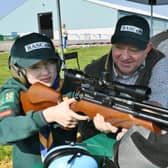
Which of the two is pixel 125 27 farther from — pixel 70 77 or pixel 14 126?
pixel 14 126

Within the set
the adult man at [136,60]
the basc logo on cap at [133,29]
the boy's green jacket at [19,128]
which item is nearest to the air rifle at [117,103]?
the boy's green jacket at [19,128]

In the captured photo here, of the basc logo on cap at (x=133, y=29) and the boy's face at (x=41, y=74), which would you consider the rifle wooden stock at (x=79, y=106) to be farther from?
the basc logo on cap at (x=133, y=29)

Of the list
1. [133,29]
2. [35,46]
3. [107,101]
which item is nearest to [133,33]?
[133,29]

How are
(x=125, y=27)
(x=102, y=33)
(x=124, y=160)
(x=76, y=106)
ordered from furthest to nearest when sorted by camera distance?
(x=102, y=33) → (x=125, y=27) → (x=76, y=106) → (x=124, y=160)

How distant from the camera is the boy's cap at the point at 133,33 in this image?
2.16 meters

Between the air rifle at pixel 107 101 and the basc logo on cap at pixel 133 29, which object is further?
the basc logo on cap at pixel 133 29

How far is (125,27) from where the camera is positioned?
7.37 feet

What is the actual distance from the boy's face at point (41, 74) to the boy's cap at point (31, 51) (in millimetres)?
30

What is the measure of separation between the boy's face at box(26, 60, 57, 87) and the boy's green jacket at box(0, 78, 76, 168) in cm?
6

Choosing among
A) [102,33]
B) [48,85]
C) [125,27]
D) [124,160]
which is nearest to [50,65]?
[48,85]

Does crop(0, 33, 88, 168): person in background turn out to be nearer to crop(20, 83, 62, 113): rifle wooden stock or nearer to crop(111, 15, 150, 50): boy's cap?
crop(20, 83, 62, 113): rifle wooden stock

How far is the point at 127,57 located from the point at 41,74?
502 millimetres

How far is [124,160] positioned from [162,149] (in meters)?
0.18

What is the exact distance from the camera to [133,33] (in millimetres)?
2178
